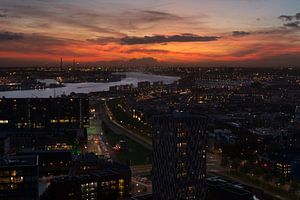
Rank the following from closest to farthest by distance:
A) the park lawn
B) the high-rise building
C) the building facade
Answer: the building facade
the high-rise building
the park lawn

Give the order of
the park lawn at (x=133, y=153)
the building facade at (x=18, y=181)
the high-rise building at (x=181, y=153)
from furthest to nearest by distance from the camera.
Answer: the park lawn at (x=133, y=153), the high-rise building at (x=181, y=153), the building facade at (x=18, y=181)

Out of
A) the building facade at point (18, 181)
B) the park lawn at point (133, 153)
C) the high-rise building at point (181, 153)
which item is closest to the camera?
the building facade at point (18, 181)

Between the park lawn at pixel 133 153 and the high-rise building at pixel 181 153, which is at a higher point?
the high-rise building at pixel 181 153

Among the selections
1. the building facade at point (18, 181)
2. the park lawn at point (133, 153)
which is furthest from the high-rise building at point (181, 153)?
the park lawn at point (133, 153)

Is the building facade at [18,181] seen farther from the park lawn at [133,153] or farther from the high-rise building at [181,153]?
the park lawn at [133,153]

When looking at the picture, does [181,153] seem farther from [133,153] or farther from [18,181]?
[133,153]

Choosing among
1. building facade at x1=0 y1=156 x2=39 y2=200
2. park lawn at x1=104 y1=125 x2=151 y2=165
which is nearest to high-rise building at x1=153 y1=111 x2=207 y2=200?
building facade at x1=0 y1=156 x2=39 y2=200

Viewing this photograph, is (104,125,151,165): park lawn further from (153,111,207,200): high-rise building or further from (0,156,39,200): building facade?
(0,156,39,200): building facade

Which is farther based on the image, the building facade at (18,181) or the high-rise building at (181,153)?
the high-rise building at (181,153)
